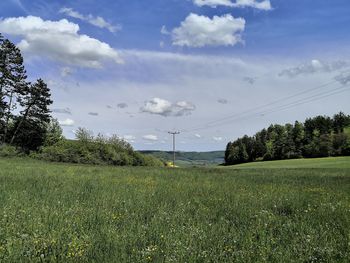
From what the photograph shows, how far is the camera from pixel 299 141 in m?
139

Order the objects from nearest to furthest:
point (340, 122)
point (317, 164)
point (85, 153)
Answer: point (85, 153) < point (317, 164) < point (340, 122)

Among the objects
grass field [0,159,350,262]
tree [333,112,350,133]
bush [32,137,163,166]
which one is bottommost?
grass field [0,159,350,262]

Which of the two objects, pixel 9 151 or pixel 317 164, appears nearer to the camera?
pixel 9 151

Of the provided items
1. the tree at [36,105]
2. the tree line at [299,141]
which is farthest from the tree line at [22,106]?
the tree line at [299,141]

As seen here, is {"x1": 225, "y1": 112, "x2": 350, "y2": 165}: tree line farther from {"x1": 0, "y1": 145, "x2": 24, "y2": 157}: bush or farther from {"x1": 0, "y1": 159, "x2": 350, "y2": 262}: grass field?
{"x1": 0, "y1": 159, "x2": 350, "y2": 262}: grass field

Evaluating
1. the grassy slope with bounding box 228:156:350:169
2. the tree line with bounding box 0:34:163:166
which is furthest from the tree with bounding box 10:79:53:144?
the grassy slope with bounding box 228:156:350:169

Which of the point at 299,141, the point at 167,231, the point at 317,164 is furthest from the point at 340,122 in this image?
the point at 167,231

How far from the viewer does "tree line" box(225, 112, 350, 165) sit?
124 meters

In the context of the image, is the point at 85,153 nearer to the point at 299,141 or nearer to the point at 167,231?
the point at 167,231

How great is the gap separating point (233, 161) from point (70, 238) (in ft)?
513

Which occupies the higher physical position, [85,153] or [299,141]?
[299,141]

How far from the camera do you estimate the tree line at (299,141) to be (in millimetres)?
123875

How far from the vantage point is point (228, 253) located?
6.69 m

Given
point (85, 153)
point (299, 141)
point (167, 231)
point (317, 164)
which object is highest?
point (299, 141)
